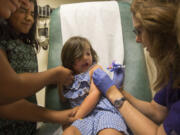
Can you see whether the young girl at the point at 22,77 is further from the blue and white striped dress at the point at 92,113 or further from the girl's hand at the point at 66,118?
the blue and white striped dress at the point at 92,113

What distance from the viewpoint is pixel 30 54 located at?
42.7 inches

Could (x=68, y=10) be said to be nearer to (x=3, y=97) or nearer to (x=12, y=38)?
(x=12, y=38)

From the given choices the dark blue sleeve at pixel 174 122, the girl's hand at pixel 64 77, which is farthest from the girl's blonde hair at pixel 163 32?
the girl's hand at pixel 64 77

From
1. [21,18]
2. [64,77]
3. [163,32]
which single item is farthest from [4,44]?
[163,32]

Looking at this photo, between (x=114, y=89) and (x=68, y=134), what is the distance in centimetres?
36

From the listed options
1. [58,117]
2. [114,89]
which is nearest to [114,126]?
[114,89]

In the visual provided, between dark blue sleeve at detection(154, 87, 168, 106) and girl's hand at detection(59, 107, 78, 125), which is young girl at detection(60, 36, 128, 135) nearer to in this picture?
girl's hand at detection(59, 107, 78, 125)

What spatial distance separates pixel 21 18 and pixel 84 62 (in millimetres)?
515

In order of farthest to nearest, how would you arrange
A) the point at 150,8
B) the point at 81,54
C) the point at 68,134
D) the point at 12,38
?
the point at 81,54, the point at 12,38, the point at 68,134, the point at 150,8

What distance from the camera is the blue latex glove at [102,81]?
1.00 meters

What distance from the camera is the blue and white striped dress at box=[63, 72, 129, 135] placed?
93cm

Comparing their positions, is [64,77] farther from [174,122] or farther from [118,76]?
[174,122]

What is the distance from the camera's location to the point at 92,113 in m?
1.10

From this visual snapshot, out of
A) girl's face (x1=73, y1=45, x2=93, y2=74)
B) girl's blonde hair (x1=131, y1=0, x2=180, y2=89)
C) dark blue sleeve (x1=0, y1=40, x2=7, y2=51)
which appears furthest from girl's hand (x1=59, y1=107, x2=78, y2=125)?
girl's blonde hair (x1=131, y1=0, x2=180, y2=89)
